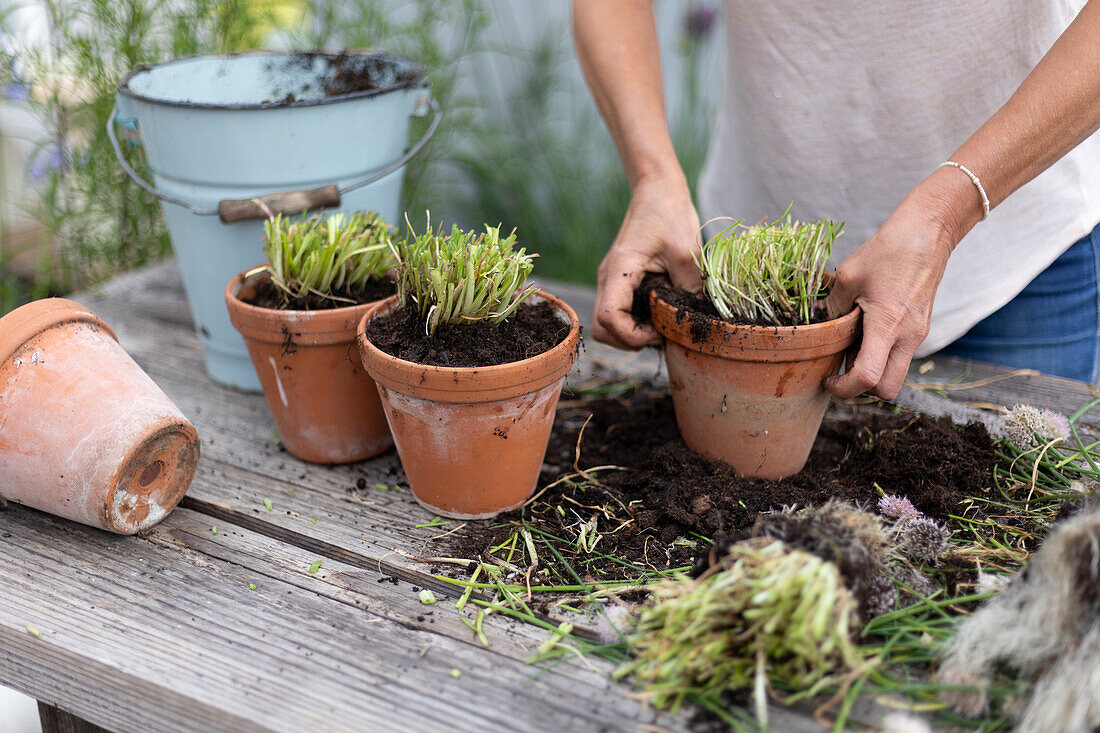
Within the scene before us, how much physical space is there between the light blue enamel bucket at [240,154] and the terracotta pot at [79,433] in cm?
47

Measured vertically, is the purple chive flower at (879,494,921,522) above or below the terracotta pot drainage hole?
above

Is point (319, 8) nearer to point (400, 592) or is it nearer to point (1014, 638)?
point (400, 592)

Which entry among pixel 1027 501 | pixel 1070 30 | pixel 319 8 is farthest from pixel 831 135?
pixel 319 8

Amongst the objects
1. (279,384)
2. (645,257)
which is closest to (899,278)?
(645,257)

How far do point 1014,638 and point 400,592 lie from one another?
0.78 metres

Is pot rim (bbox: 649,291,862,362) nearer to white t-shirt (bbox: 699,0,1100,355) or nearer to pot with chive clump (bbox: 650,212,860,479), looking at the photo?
A: pot with chive clump (bbox: 650,212,860,479)

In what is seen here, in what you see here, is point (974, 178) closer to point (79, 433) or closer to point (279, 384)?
point (279, 384)

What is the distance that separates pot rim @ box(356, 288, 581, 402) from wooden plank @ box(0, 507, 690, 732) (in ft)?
0.99

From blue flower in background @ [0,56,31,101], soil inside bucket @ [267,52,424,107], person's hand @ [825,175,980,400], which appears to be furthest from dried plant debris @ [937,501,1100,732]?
blue flower in background @ [0,56,31,101]

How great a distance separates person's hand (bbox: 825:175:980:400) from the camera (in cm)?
128

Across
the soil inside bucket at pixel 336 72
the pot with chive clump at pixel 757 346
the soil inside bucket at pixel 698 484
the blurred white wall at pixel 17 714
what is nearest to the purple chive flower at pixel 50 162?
the soil inside bucket at pixel 336 72

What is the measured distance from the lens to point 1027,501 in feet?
4.19

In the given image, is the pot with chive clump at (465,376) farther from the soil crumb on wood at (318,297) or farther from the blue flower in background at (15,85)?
the blue flower in background at (15,85)

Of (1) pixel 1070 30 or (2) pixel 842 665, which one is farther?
(1) pixel 1070 30
